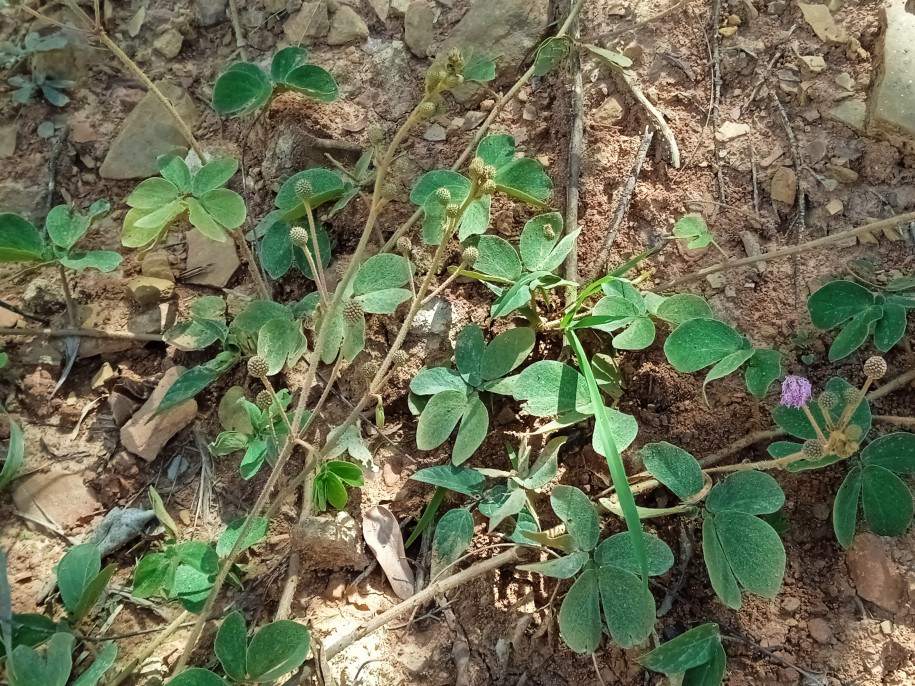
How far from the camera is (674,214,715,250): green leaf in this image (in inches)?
62.2

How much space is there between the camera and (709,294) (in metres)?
1.60

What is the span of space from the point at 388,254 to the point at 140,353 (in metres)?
0.72

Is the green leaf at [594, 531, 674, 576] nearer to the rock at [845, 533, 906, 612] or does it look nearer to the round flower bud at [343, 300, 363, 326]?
the rock at [845, 533, 906, 612]

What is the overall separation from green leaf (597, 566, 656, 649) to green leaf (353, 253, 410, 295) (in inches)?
30.6

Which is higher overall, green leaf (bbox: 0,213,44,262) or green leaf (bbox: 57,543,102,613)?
green leaf (bbox: 0,213,44,262)

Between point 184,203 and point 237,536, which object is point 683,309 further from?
point 184,203

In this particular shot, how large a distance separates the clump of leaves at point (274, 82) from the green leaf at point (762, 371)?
125 cm

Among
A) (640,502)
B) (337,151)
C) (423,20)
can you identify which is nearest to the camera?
(640,502)

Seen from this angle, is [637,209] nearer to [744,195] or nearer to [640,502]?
[744,195]

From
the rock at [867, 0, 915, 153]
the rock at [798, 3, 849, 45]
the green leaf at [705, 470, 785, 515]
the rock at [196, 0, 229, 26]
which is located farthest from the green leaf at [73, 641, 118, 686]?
the rock at [798, 3, 849, 45]

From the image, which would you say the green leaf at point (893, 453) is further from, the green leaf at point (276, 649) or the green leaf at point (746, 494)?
the green leaf at point (276, 649)

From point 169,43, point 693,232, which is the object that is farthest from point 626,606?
point 169,43

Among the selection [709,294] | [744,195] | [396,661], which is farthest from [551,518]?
[744,195]

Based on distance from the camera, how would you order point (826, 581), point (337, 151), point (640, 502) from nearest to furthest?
point (826, 581), point (640, 502), point (337, 151)
